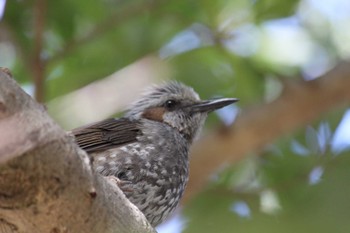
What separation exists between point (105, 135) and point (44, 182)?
2.36 metres

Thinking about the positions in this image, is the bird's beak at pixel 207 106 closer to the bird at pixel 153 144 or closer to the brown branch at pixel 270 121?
the bird at pixel 153 144

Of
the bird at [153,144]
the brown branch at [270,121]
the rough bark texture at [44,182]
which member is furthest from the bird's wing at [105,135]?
the rough bark texture at [44,182]

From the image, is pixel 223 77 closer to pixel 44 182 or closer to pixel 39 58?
pixel 39 58

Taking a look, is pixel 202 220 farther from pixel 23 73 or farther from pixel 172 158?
pixel 23 73

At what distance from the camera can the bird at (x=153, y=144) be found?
4.62 meters

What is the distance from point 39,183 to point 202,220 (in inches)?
124

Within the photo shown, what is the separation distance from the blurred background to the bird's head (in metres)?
0.23

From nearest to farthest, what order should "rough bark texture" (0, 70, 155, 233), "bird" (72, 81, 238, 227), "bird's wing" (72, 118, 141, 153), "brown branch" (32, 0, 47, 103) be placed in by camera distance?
"rough bark texture" (0, 70, 155, 233), "bird" (72, 81, 238, 227), "bird's wing" (72, 118, 141, 153), "brown branch" (32, 0, 47, 103)

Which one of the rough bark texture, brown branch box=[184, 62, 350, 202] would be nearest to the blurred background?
brown branch box=[184, 62, 350, 202]

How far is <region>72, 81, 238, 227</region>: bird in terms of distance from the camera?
4.62 meters

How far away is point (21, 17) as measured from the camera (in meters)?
6.14

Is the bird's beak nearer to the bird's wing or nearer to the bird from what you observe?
the bird

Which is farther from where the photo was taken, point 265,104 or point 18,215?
point 265,104

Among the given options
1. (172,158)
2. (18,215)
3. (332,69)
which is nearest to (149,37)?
(332,69)
